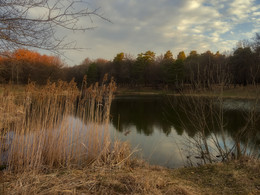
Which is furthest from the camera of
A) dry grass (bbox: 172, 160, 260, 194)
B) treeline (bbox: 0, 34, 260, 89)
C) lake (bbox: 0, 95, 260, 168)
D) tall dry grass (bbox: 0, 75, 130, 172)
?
treeline (bbox: 0, 34, 260, 89)

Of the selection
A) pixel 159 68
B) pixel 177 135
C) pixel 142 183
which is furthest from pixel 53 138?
pixel 159 68

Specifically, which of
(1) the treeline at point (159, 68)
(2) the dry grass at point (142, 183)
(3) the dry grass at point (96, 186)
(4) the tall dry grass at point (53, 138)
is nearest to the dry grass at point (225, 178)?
(2) the dry grass at point (142, 183)

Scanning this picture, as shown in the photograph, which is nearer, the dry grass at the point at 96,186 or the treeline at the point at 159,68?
the dry grass at the point at 96,186

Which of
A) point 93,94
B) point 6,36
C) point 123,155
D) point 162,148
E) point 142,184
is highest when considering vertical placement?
point 6,36

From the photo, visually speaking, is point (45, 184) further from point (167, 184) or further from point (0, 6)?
point (0, 6)

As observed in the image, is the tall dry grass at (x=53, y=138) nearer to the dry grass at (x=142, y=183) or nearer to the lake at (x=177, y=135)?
the lake at (x=177, y=135)

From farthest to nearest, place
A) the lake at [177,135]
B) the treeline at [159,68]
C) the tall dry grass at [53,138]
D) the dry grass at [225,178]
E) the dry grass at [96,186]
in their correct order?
the treeline at [159,68] < the lake at [177,135] < the tall dry grass at [53,138] < the dry grass at [225,178] < the dry grass at [96,186]

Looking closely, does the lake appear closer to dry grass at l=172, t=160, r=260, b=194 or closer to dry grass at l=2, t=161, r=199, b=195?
dry grass at l=172, t=160, r=260, b=194

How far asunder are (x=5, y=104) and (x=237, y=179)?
193 inches

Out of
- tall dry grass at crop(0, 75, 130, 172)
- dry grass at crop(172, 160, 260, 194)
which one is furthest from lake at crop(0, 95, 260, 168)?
dry grass at crop(172, 160, 260, 194)

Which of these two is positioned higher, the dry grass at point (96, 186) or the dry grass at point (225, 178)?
the dry grass at point (96, 186)

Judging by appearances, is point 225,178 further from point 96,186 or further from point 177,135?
point 177,135

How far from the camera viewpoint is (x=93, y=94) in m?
4.28

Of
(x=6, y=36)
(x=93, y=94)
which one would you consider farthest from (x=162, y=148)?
(x=6, y=36)
